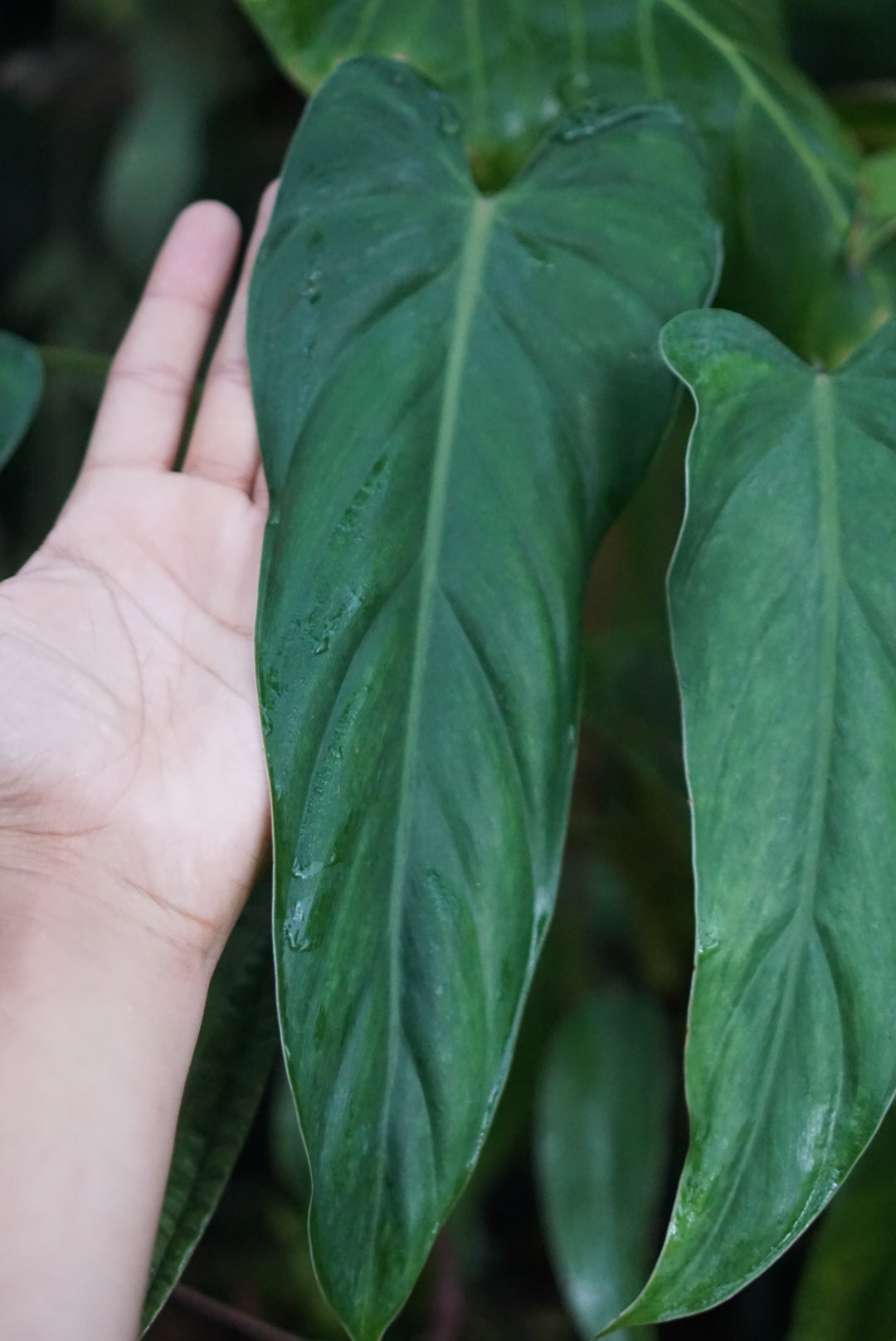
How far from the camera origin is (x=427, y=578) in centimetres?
50

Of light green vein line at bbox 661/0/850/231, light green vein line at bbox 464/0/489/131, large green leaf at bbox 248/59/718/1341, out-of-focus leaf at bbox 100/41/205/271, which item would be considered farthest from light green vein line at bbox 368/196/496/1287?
out-of-focus leaf at bbox 100/41/205/271

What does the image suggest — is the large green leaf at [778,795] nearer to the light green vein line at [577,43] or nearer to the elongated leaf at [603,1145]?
the light green vein line at [577,43]

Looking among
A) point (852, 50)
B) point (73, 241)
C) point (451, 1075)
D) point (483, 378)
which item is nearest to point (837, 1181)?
point (451, 1075)

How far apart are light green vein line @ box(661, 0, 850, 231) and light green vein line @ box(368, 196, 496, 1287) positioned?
0.75 ft

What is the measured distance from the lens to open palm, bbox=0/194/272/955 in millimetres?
594

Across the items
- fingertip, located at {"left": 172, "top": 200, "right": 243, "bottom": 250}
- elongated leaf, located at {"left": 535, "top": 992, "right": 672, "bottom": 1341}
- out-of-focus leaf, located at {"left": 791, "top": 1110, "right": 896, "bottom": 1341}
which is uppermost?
fingertip, located at {"left": 172, "top": 200, "right": 243, "bottom": 250}

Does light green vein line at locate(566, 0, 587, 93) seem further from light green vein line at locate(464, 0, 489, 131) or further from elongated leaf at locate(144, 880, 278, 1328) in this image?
elongated leaf at locate(144, 880, 278, 1328)

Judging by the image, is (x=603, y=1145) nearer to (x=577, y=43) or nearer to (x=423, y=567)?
(x=423, y=567)

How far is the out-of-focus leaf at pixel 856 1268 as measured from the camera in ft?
2.19

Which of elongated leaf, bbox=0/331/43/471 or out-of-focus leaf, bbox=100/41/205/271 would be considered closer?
elongated leaf, bbox=0/331/43/471

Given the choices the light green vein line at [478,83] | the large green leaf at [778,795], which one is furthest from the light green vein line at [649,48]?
the large green leaf at [778,795]

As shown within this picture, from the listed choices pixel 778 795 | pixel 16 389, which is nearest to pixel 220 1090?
pixel 778 795

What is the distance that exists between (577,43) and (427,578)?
0.45 meters

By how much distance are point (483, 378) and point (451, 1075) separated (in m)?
0.36
